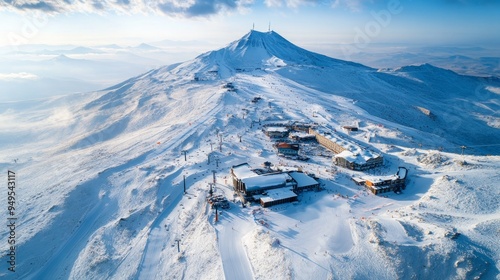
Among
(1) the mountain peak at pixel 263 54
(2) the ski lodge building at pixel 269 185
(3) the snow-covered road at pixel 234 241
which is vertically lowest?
(3) the snow-covered road at pixel 234 241

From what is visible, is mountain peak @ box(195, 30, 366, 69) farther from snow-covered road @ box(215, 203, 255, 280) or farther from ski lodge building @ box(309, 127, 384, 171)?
snow-covered road @ box(215, 203, 255, 280)

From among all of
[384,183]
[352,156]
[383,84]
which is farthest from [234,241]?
[383,84]

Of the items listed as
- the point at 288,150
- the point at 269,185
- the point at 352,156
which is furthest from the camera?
the point at 288,150

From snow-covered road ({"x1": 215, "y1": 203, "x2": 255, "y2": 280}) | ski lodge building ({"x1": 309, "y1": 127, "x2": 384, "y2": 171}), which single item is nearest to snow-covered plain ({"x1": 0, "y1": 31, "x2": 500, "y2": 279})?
snow-covered road ({"x1": 215, "y1": 203, "x2": 255, "y2": 280})

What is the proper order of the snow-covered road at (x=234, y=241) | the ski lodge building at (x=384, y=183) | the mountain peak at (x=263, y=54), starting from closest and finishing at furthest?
1. the snow-covered road at (x=234, y=241)
2. the ski lodge building at (x=384, y=183)
3. the mountain peak at (x=263, y=54)

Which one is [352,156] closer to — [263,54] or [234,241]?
[234,241]

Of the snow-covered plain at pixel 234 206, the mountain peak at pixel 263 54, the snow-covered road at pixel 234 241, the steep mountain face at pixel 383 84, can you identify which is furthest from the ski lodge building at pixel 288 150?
the mountain peak at pixel 263 54

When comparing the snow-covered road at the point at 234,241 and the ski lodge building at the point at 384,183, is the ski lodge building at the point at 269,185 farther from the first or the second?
the ski lodge building at the point at 384,183

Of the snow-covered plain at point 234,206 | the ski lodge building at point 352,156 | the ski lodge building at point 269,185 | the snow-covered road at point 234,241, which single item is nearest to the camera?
the snow-covered road at point 234,241
